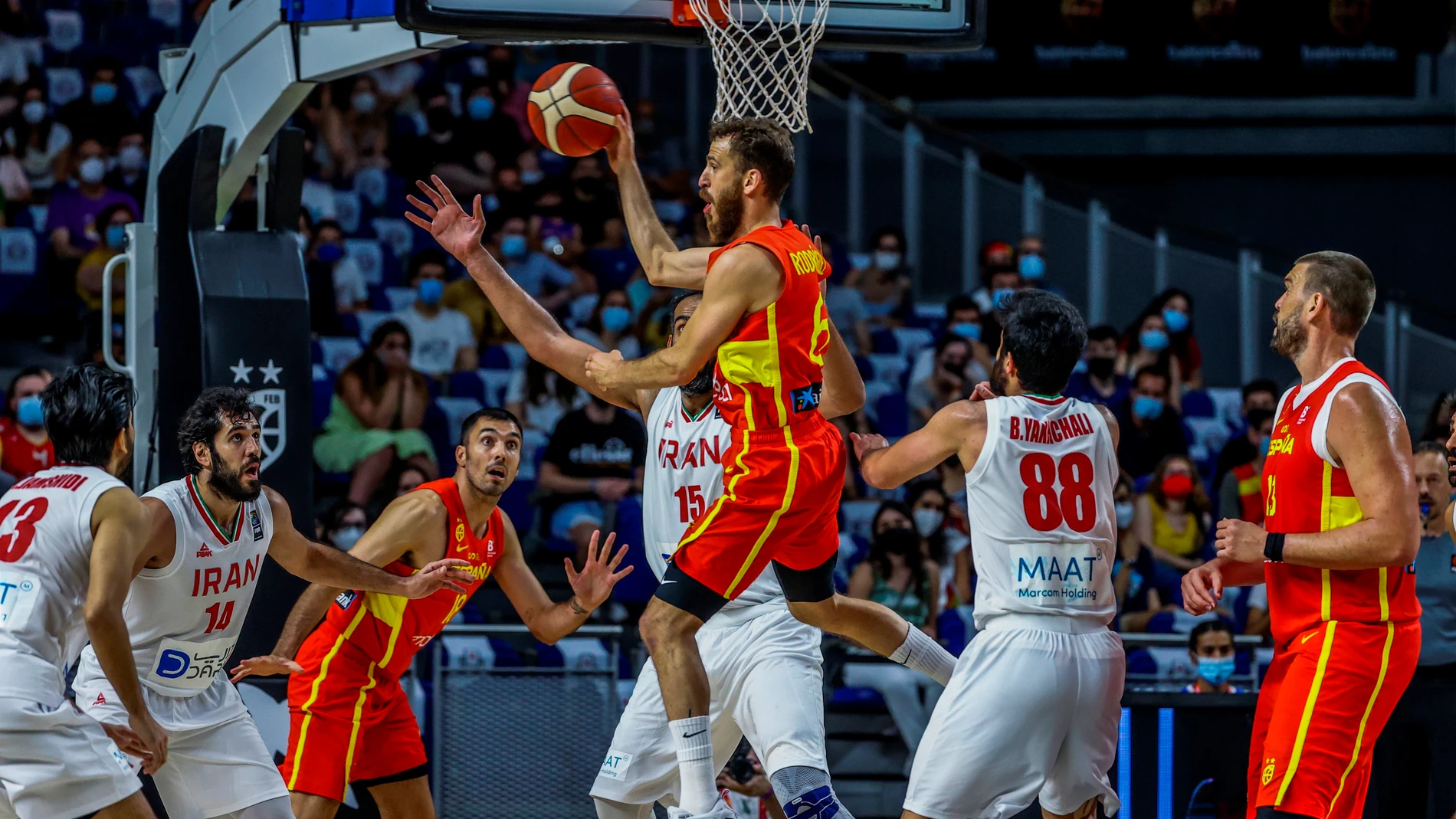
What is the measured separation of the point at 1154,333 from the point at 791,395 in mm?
7711

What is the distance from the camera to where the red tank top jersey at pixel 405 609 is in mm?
6762

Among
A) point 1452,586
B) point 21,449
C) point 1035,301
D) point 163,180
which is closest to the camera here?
point 1035,301

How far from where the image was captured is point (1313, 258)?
5598 mm

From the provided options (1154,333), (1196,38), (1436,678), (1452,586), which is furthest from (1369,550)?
(1196,38)

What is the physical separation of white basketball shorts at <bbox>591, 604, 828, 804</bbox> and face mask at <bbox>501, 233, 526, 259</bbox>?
7.53m

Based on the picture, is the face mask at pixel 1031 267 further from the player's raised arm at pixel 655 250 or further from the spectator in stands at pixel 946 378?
the player's raised arm at pixel 655 250

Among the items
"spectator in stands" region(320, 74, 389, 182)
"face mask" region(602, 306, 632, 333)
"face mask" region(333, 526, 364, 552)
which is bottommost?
"face mask" region(333, 526, 364, 552)

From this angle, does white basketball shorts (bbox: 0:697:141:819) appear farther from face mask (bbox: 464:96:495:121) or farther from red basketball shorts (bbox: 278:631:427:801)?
face mask (bbox: 464:96:495:121)

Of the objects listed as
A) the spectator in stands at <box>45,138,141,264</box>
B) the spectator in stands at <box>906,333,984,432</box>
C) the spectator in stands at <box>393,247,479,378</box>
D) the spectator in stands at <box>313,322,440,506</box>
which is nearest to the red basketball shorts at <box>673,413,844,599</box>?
the spectator in stands at <box>313,322,440,506</box>

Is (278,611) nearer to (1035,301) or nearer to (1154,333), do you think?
(1035,301)

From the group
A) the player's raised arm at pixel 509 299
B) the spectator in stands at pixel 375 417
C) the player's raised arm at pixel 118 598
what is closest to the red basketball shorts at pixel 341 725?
the player's raised arm at pixel 118 598

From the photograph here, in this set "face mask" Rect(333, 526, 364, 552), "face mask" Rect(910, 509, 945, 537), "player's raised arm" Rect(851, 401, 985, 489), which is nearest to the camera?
"player's raised arm" Rect(851, 401, 985, 489)

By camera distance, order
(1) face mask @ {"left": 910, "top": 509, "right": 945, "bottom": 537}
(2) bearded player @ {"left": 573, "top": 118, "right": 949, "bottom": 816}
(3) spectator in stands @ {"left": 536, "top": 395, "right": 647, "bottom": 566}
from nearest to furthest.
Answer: (2) bearded player @ {"left": 573, "top": 118, "right": 949, "bottom": 816} < (1) face mask @ {"left": 910, "top": 509, "right": 945, "bottom": 537} < (3) spectator in stands @ {"left": 536, "top": 395, "right": 647, "bottom": 566}

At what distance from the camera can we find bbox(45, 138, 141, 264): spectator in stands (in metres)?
12.4
